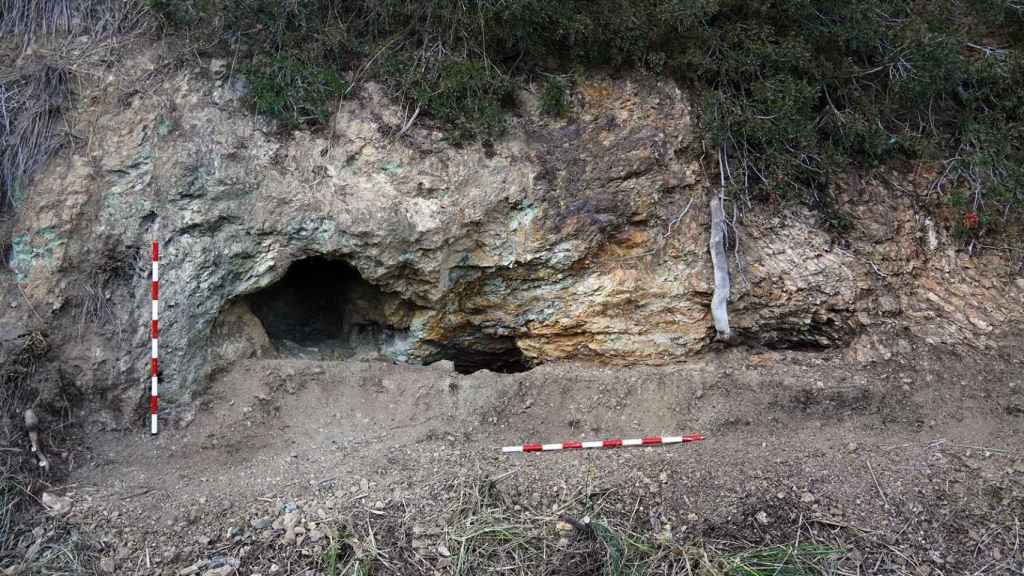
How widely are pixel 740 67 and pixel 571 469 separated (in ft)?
9.06

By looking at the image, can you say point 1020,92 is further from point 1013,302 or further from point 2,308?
point 2,308

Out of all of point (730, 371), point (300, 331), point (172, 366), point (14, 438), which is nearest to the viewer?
point (14, 438)

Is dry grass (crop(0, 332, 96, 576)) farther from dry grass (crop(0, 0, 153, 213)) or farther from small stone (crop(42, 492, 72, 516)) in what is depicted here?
dry grass (crop(0, 0, 153, 213))

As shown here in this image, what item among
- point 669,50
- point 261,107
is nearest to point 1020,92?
point 669,50

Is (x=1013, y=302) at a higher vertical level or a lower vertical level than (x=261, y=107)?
lower

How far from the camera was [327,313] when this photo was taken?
227 inches

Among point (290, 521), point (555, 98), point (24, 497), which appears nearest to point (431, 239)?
point (555, 98)

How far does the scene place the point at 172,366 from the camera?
15.1ft

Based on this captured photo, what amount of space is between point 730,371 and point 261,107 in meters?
3.33

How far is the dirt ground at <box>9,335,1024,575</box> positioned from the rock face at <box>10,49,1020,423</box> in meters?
0.30

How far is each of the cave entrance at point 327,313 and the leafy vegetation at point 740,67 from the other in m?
1.20

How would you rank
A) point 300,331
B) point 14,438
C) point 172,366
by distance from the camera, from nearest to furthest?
point 14,438 → point 172,366 → point 300,331

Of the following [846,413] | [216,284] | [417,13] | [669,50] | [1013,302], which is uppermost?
[417,13]

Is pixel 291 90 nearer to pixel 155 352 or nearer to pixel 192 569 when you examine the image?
pixel 155 352
